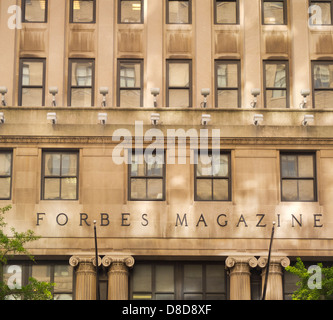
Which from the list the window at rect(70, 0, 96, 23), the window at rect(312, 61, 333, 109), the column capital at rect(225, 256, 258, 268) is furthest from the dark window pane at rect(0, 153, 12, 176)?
the window at rect(312, 61, 333, 109)

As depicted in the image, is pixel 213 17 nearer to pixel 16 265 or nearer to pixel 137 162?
pixel 137 162

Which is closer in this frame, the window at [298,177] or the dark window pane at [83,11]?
the window at [298,177]

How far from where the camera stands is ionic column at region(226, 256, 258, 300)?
28.5 metres

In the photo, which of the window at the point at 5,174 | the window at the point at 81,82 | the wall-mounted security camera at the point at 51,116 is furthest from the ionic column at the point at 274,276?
the window at the point at 5,174

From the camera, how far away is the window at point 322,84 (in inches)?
1205

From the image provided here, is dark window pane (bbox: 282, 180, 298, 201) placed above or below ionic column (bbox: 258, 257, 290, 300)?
above

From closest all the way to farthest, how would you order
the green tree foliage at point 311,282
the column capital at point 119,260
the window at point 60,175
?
the green tree foliage at point 311,282, the column capital at point 119,260, the window at point 60,175

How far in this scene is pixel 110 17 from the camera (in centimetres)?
3102

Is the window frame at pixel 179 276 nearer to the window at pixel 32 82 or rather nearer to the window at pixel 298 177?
the window at pixel 298 177

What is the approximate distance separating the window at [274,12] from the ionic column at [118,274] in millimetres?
10427

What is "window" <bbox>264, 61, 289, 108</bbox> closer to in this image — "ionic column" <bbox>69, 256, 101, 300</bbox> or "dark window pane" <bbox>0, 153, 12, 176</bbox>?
"ionic column" <bbox>69, 256, 101, 300</bbox>

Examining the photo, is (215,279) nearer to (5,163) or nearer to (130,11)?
(5,163)

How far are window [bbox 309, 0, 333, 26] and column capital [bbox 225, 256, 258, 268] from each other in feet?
30.3
